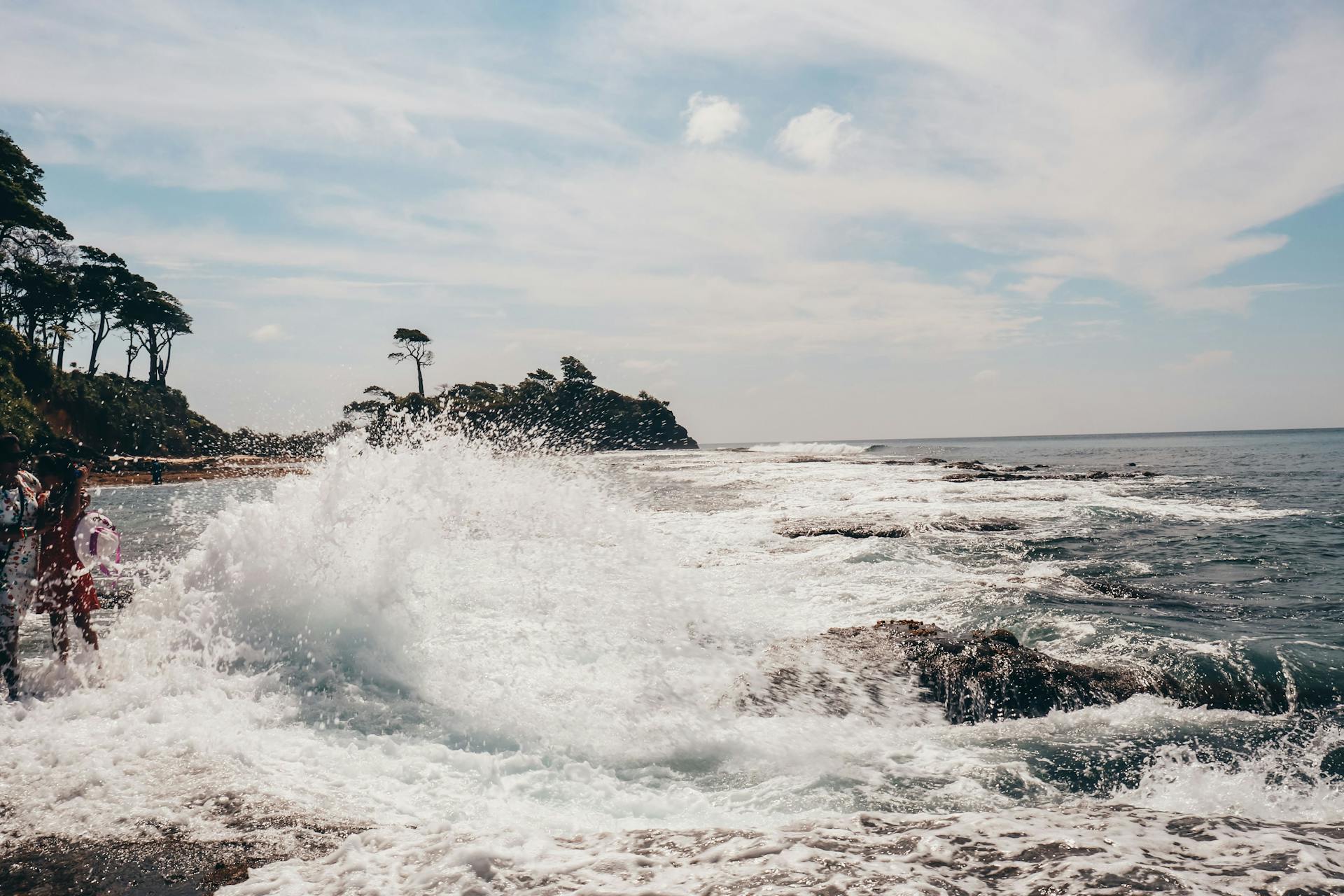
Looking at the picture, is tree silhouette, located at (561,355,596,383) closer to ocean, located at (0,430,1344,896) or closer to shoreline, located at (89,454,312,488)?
shoreline, located at (89,454,312,488)

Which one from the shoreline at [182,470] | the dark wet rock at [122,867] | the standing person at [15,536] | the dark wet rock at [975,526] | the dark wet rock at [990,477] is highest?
the standing person at [15,536]

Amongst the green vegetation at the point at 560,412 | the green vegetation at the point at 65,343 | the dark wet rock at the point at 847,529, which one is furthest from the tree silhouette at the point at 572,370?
the dark wet rock at the point at 847,529

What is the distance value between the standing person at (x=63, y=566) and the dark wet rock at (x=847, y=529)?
13.9 m

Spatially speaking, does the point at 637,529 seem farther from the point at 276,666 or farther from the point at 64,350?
the point at 64,350

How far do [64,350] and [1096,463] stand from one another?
81328 mm

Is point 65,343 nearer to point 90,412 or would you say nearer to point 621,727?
point 90,412

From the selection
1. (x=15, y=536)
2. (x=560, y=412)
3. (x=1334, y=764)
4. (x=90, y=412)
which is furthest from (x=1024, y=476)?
(x=560, y=412)

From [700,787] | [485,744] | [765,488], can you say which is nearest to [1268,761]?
[700,787]

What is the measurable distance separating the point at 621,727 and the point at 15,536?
20.5 feet

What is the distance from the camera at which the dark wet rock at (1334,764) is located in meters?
5.36

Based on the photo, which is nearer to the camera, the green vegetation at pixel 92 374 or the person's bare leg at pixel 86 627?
the person's bare leg at pixel 86 627

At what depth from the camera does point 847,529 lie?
59.4 ft

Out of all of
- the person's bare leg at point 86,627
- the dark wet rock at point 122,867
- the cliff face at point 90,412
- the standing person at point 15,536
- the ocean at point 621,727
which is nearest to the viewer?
the dark wet rock at point 122,867

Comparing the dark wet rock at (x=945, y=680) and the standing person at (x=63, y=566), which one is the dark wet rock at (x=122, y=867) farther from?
the dark wet rock at (x=945, y=680)
